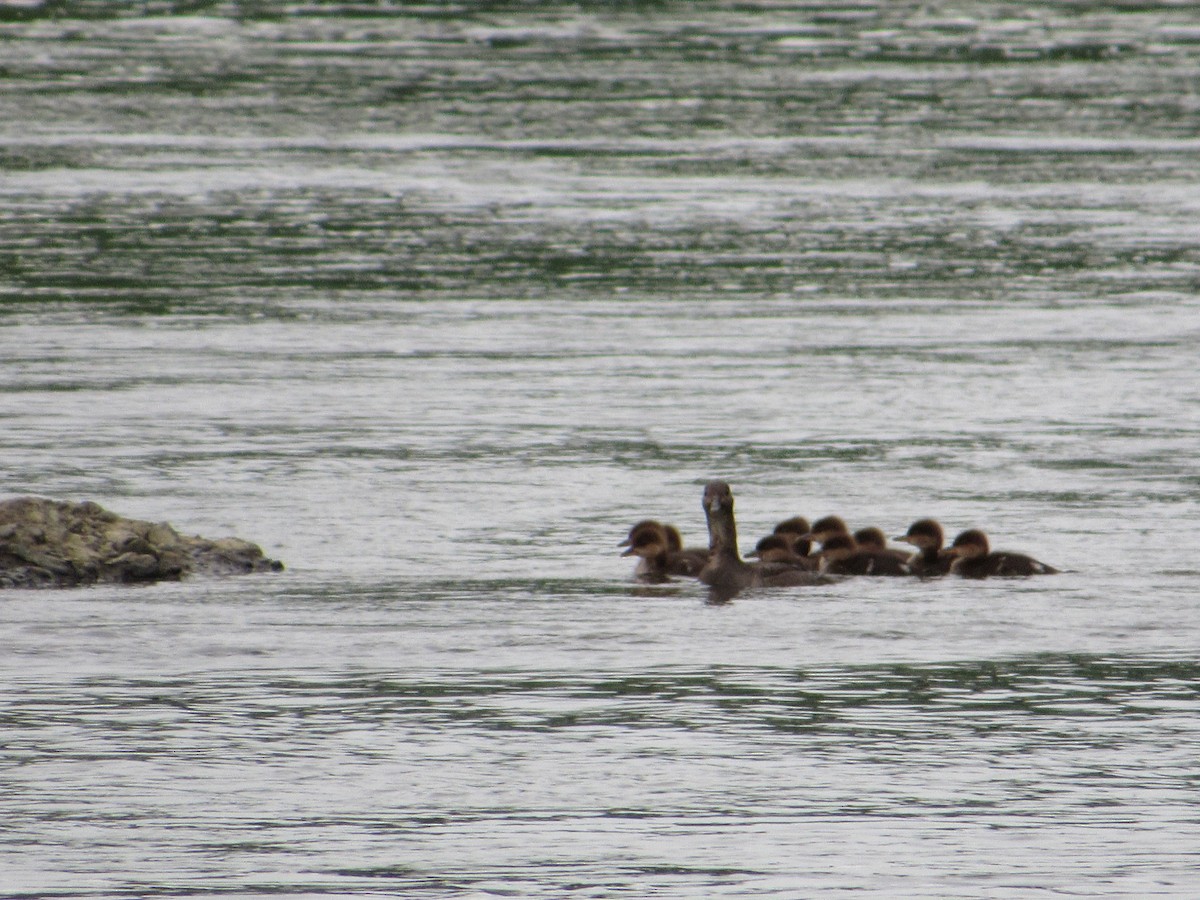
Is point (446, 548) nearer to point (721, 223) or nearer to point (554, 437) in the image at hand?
point (554, 437)

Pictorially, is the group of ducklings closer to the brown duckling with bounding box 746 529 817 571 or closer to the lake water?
the brown duckling with bounding box 746 529 817 571

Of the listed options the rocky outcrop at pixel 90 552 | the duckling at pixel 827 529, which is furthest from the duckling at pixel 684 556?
the rocky outcrop at pixel 90 552

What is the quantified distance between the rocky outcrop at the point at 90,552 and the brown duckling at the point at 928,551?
2.60 metres

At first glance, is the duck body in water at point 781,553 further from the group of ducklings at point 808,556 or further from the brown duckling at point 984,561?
the brown duckling at point 984,561

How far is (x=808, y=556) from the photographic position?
37.6 feet

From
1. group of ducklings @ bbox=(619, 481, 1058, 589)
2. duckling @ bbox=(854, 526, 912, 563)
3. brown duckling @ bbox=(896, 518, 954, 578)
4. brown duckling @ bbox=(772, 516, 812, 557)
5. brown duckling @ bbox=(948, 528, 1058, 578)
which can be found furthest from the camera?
brown duckling @ bbox=(772, 516, 812, 557)

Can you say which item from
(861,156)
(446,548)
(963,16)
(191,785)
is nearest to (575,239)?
(861,156)

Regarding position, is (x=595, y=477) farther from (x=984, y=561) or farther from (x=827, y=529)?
(x=984, y=561)

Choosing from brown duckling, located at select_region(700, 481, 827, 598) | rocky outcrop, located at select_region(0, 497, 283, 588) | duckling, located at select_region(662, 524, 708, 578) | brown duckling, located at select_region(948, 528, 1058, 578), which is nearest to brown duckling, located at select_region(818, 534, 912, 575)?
brown duckling, located at select_region(700, 481, 827, 598)

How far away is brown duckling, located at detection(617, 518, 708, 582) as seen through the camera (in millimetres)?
11250

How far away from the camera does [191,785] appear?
8.02 m

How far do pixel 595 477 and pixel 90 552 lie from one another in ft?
9.98

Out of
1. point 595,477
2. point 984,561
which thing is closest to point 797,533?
point 984,561

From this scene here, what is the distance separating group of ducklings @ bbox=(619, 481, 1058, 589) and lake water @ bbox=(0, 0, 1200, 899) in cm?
12
